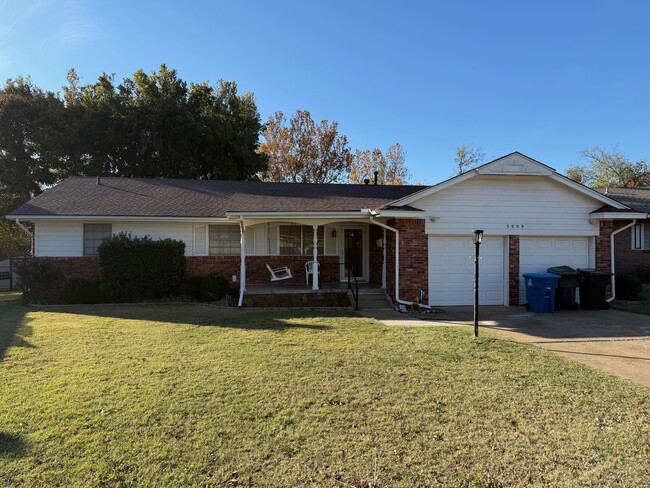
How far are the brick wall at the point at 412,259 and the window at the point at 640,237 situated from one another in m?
11.8

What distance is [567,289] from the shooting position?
1014 centimetres

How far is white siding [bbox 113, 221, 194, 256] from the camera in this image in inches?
510

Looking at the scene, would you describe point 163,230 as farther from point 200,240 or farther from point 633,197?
point 633,197

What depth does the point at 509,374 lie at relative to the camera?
500cm

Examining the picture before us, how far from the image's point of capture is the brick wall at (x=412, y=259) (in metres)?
10.3

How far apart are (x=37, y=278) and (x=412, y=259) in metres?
11.5

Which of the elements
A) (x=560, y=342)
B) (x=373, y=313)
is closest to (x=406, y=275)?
(x=373, y=313)

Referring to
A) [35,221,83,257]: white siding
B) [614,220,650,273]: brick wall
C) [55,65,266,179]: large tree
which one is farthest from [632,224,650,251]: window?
[35,221,83,257]: white siding

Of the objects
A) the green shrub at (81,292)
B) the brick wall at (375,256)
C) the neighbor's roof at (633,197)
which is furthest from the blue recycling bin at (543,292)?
the green shrub at (81,292)

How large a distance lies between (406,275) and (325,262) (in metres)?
4.22

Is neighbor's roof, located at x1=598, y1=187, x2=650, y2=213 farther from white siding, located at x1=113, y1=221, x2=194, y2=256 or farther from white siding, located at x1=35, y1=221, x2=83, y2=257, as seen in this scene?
white siding, located at x1=35, y1=221, x2=83, y2=257

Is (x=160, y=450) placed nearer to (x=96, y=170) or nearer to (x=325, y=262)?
(x=325, y=262)

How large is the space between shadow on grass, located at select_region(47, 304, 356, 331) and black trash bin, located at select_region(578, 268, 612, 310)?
6.60m

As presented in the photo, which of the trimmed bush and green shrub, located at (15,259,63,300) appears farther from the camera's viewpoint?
green shrub, located at (15,259,63,300)
